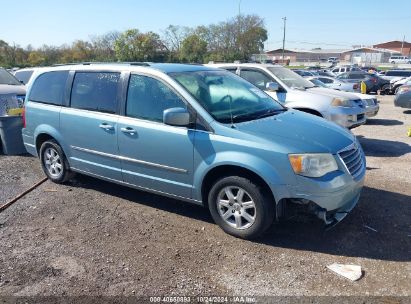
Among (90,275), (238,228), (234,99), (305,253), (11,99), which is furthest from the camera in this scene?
(11,99)

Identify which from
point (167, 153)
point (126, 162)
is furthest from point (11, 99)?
point (167, 153)

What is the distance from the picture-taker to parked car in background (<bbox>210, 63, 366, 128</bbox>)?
8.17 m

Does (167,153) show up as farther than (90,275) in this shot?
Yes

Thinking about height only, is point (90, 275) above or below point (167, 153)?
below

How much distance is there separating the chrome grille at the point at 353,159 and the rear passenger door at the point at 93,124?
2.64 metres

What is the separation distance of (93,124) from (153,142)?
40.7 inches

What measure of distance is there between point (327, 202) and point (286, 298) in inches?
41.4

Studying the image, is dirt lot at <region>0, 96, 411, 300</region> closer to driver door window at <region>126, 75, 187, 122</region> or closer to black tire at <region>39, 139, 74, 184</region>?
black tire at <region>39, 139, 74, 184</region>

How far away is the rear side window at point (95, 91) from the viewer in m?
4.93

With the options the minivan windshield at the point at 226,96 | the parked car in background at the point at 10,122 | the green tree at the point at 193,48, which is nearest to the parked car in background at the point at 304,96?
the minivan windshield at the point at 226,96

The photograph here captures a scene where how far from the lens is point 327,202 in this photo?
149 inches

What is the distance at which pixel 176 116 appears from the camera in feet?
13.4

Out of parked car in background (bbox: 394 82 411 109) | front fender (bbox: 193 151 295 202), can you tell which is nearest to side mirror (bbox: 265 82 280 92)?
front fender (bbox: 193 151 295 202)

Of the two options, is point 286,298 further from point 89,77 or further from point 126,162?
point 89,77
